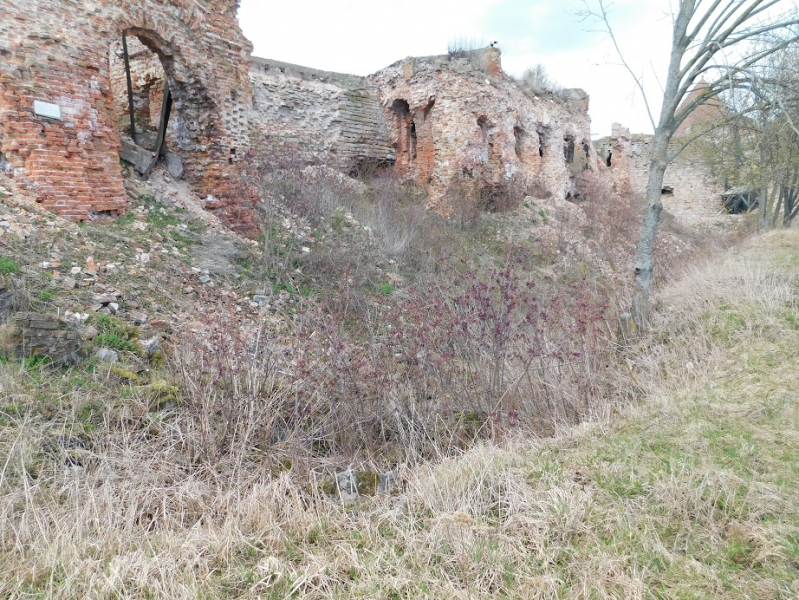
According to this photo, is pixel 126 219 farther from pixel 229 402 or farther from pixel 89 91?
pixel 229 402

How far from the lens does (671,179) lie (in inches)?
904

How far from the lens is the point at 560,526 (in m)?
2.85

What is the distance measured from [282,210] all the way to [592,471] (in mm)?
7495

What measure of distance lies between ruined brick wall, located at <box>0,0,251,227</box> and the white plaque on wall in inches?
1.7

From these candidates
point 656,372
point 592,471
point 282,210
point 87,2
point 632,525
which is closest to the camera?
point 632,525

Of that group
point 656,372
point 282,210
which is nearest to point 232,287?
point 282,210

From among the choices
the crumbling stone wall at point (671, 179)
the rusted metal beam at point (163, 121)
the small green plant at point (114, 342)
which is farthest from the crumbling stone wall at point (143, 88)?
the crumbling stone wall at point (671, 179)

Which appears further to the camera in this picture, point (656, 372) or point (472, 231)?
point (472, 231)

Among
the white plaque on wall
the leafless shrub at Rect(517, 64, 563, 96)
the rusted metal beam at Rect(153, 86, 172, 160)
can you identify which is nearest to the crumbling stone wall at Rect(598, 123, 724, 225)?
the leafless shrub at Rect(517, 64, 563, 96)

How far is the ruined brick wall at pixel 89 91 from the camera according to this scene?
6.50m

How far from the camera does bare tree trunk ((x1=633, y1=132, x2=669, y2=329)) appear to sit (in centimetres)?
658

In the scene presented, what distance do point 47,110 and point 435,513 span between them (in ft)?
22.3

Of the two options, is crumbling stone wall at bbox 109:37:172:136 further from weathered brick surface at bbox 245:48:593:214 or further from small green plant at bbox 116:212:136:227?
small green plant at bbox 116:212:136:227

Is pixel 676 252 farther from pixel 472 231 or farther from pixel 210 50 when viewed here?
pixel 210 50
